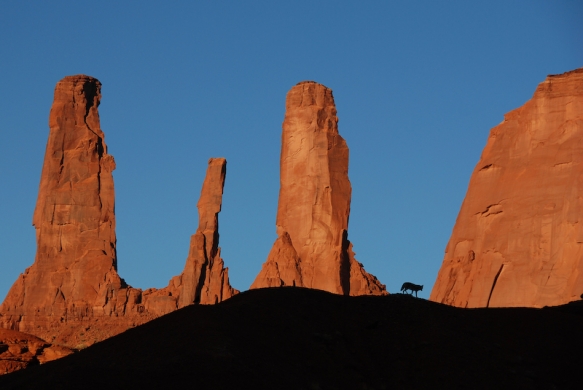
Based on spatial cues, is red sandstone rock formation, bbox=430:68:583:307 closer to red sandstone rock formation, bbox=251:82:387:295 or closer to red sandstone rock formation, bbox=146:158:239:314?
red sandstone rock formation, bbox=251:82:387:295

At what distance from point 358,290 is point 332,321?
173 ft

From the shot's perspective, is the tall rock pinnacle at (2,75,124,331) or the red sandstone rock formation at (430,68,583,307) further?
the tall rock pinnacle at (2,75,124,331)

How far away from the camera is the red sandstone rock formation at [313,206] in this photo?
3706 inches

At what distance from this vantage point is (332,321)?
4206 cm

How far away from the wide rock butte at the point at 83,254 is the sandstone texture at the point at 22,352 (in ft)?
144

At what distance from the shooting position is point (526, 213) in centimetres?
8162

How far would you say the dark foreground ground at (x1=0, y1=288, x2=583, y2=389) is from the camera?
3650 cm

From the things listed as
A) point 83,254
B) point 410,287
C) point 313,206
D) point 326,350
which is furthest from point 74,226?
point 326,350

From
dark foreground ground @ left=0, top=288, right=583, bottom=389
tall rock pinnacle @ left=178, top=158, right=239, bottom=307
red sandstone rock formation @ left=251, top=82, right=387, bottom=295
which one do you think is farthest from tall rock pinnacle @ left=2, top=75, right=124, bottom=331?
dark foreground ground @ left=0, top=288, right=583, bottom=389

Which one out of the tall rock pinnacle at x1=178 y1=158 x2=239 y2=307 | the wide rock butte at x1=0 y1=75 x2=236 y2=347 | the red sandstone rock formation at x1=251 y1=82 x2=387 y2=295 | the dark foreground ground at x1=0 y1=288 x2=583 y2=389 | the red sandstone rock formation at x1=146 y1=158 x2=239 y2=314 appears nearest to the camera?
the dark foreground ground at x1=0 y1=288 x2=583 y2=389

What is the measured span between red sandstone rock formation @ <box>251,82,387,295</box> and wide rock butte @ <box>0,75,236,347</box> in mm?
6732

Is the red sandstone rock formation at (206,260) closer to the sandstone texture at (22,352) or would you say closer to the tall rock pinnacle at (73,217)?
the tall rock pinnacle at (73,217)

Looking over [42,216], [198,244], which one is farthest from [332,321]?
[42,216]

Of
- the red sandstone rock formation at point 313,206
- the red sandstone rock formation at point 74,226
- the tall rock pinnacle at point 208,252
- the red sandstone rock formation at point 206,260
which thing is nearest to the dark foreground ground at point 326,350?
the red sandstone rock formation at point 313,206
